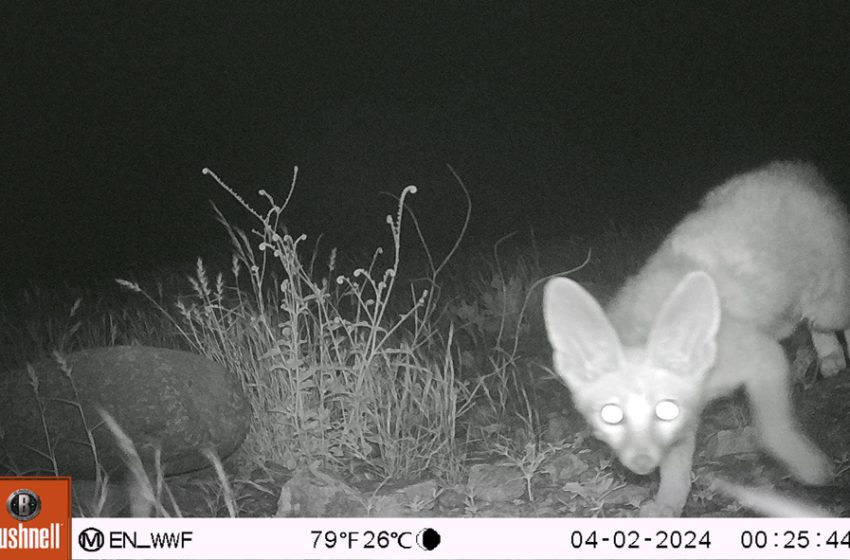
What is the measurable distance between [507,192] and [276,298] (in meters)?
0.59

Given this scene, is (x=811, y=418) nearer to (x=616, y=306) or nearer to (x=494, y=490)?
(x=616, y=306)

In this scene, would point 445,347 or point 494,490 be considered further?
point 445,347

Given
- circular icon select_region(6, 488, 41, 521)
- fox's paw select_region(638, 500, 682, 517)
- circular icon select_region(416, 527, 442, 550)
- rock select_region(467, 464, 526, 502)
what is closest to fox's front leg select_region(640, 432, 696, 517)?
fox's paw select_region(638, 500, 682, 517)

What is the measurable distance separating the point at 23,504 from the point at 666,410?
1231mm

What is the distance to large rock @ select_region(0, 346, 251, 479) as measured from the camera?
1.85m

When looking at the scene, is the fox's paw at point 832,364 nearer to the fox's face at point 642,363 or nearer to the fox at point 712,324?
the fox at point 712,324

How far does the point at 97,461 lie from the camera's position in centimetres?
185

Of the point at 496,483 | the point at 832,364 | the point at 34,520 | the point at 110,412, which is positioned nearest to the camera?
the point at 34,520

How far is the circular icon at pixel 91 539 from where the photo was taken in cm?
177

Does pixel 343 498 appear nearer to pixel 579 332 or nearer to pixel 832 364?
pixel 579 332

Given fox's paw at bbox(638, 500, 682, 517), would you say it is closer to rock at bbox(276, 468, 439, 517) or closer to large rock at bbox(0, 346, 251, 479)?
rock at bbox(276, 468, 439, 517)

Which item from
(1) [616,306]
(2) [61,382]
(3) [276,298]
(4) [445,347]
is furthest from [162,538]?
(1) [616,306]

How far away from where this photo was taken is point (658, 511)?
6.12 ft

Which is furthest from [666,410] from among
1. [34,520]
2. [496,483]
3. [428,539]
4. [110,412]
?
[34,520]
